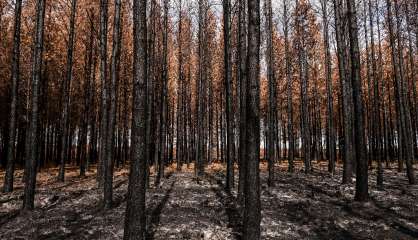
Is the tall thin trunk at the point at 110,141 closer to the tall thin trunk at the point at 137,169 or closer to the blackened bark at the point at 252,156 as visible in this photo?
the tall thin trunk at the point at 137,169

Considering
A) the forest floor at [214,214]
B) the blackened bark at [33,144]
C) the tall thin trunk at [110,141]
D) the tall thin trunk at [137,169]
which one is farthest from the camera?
the tall thin trunk at [110,141]

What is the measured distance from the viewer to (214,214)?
30.8ft

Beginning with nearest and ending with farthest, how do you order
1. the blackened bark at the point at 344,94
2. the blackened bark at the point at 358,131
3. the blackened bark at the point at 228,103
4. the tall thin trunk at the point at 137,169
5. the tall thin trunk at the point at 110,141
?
the tall thin trunk at the point at 137,169, the tall thin trunk at the point at 110,141, the blackened bark at the point at 358,131, the blackened bark at the point at 228,103, the blackened bark at the point at 344,94

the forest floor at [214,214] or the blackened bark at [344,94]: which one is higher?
the blackened bark at [344,94]

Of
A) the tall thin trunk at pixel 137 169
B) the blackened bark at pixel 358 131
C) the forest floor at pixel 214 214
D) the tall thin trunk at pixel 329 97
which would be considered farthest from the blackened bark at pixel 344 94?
the tall thin trunk at pixel 137 169

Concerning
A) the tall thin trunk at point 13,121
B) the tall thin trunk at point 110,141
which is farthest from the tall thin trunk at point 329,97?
the tall thin trunk at point 13,121

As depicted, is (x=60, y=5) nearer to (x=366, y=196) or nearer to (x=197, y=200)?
(x=197, y=200)

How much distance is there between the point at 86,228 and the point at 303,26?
61.0 ft

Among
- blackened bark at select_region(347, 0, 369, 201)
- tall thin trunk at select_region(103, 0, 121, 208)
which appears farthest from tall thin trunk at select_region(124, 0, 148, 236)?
blackened bark at select_region(347, 0, 369, 201)

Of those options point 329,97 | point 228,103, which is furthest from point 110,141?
point 329,97

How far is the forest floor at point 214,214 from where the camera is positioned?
762 centimetres

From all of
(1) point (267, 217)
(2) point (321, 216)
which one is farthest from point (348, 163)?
(1) point (267, 217)

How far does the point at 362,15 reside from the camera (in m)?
18.7

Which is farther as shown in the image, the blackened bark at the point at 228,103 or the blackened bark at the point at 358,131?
the blackened bark at the point at 228,103
